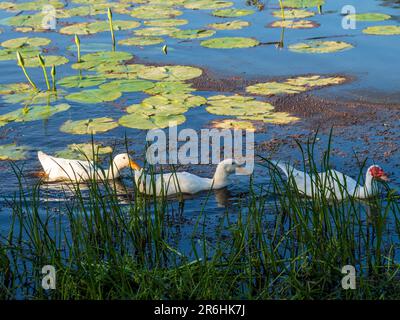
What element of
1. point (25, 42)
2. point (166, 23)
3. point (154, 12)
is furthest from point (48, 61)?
point (154, 12)

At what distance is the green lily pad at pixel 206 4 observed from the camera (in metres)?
12.6

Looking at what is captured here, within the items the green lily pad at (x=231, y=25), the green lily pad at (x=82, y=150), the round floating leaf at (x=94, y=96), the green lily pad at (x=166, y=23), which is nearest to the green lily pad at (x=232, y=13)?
the green lily pad at (x=231, y=25)

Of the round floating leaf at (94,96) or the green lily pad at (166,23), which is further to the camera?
the green lily pad at (166,23)

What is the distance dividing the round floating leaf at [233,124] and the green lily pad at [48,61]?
2990 millimetres

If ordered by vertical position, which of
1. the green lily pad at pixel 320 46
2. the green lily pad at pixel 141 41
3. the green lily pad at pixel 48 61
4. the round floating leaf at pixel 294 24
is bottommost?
the green lily pad at pixel 48 61

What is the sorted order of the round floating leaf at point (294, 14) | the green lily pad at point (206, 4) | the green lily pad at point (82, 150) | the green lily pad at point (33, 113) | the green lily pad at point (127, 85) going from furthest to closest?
the green lily pad at point (206, 4)
the round floating leaf at point (294, 14)
the green lily pad at point (127, 85)
the green lily pad at point (33, 113)
the green lily pad at point (82, 150)

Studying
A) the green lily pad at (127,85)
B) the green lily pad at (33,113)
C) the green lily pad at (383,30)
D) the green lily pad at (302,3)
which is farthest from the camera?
the green lily pad at (302,3)

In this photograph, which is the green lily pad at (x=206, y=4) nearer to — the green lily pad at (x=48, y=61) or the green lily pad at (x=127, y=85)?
the green lily pad at (x=48, y=61)

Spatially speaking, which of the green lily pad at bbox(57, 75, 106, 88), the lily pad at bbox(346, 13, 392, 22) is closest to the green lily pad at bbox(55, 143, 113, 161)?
the green lily pad at bbox(57, 75, 106, 88)

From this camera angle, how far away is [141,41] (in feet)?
36.0

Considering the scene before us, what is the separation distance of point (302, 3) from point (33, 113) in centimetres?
587

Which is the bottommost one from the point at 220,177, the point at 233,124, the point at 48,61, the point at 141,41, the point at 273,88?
the point at 220,177

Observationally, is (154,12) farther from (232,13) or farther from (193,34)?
(193,34)

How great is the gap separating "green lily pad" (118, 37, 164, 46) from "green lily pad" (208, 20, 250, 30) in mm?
931
